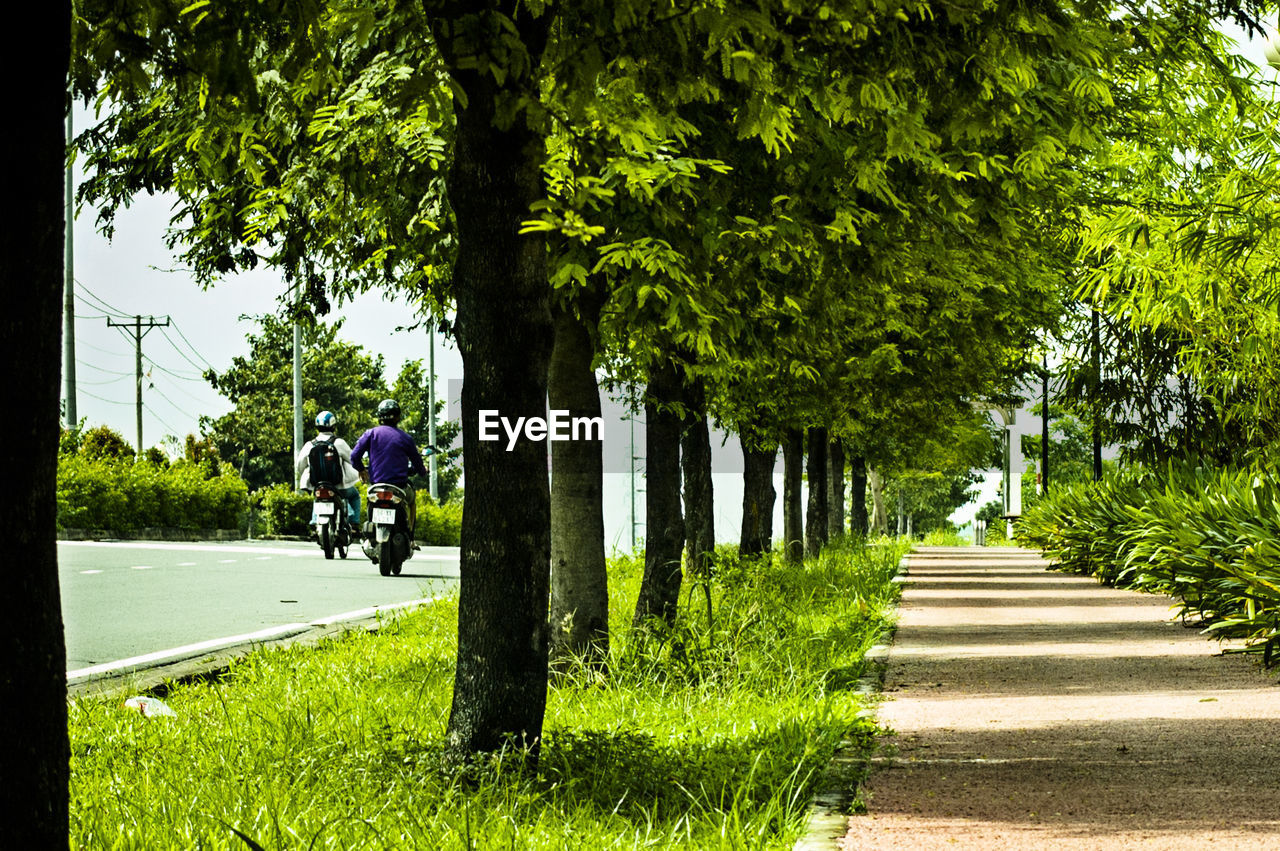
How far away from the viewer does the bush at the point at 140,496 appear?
29.6 metres

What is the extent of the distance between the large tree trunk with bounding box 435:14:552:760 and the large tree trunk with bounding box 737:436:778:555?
16749mm

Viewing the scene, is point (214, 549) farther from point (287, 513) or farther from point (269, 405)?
point (269, 405)

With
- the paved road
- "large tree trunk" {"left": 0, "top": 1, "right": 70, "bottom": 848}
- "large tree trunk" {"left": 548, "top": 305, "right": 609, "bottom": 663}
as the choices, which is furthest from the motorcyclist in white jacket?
"large tree trunk" {"left": 0, "top": 1, "right": 70, "bottom": 848}

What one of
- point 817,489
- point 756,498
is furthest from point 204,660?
point 817,489

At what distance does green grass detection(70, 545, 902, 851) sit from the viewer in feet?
16.3

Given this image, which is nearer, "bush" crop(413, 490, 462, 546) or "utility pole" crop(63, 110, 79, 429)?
"utility pole" crop(63, 110, 79, 429)

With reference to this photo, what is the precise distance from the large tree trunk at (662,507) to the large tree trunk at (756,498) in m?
9.62

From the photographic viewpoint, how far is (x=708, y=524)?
18.5m

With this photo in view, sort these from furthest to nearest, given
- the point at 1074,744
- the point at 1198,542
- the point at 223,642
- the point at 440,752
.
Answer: the point at 1198,542 → the point at 223,642 → the point at 1074,744 → the point at 440,752

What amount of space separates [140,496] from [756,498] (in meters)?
14.8

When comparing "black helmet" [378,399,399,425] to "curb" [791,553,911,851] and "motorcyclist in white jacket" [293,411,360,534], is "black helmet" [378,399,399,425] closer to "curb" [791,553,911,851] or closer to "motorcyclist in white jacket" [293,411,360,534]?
"motorcyclist in white jacket" [293,411,360,534]

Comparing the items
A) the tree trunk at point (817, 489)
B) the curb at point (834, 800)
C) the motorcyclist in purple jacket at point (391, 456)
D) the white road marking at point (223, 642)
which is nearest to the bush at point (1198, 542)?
the curb at point (834, 800)

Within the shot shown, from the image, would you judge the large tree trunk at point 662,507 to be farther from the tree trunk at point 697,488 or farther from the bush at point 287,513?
the bush at point 287,513

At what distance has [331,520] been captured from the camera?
65.2 feet
